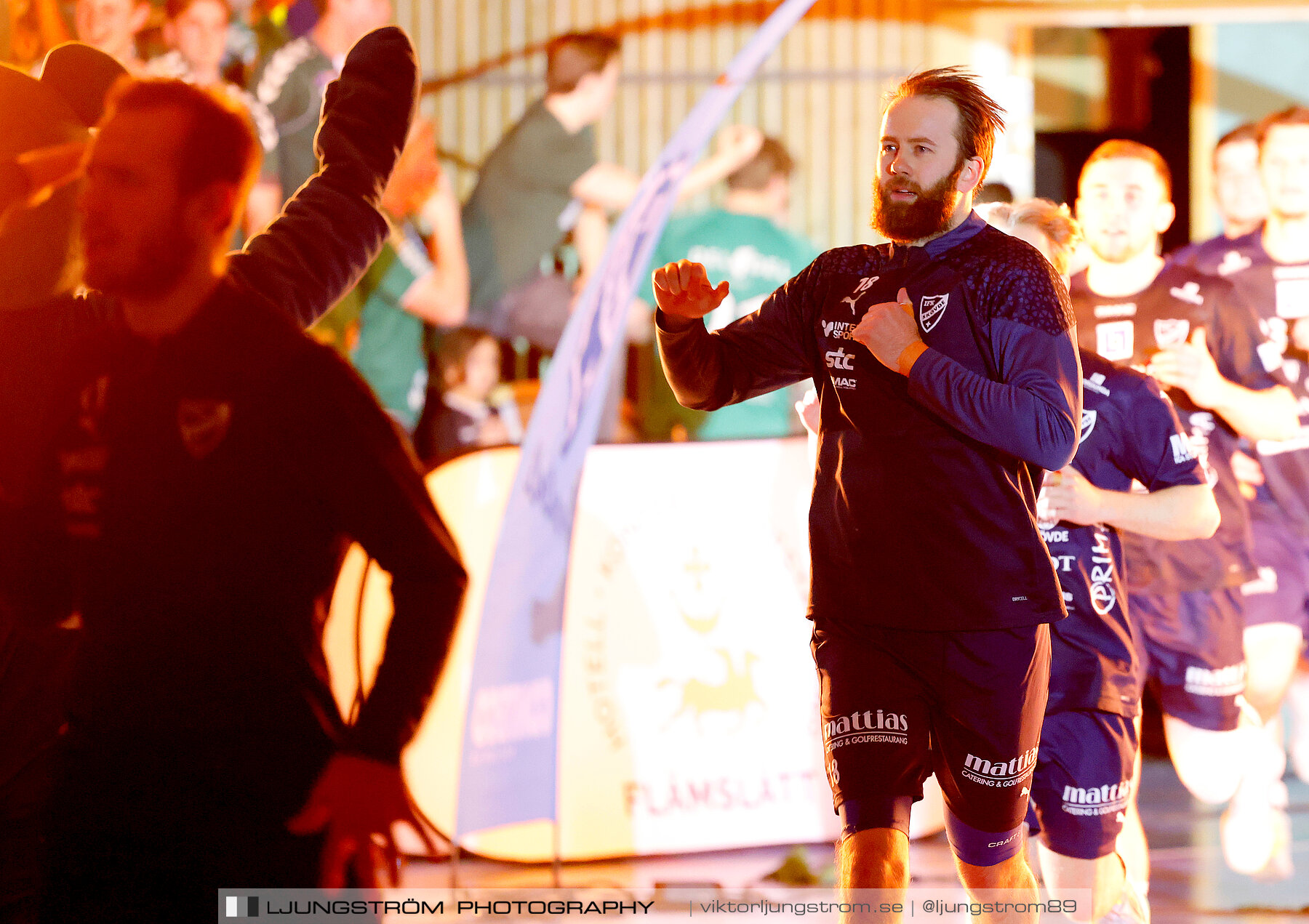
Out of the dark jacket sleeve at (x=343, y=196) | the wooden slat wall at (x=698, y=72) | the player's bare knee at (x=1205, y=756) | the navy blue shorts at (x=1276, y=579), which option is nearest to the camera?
the dark jacket sleeve at (x=343, y=196)

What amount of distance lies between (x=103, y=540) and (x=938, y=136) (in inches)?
62.9

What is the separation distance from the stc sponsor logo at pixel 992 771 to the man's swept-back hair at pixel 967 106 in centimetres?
109

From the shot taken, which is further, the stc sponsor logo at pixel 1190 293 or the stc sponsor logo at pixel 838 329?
the stc sponsor logo at pixel 1190 293

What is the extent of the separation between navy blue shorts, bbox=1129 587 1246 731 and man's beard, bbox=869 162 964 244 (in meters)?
1.91

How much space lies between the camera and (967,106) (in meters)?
2.46

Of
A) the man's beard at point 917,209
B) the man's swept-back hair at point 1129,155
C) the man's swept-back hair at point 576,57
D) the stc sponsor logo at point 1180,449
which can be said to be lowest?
the stc sponsor logo at point 1180,449

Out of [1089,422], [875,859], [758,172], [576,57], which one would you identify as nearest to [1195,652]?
[1089,422]

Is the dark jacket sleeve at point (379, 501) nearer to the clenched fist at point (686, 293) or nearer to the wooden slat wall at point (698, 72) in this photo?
the clenched fist at point (686, 293)

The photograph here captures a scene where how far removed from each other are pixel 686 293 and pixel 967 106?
0.63 metres

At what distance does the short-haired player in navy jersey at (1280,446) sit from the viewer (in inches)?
185

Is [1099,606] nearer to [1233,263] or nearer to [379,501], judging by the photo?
[379,501]

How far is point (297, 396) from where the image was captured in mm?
1911

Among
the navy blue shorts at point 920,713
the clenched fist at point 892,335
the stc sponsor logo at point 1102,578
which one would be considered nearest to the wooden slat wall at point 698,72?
the stc sponsor logo at point 1102,578

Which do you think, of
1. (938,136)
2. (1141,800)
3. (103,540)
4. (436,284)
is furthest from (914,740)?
(436,284)
